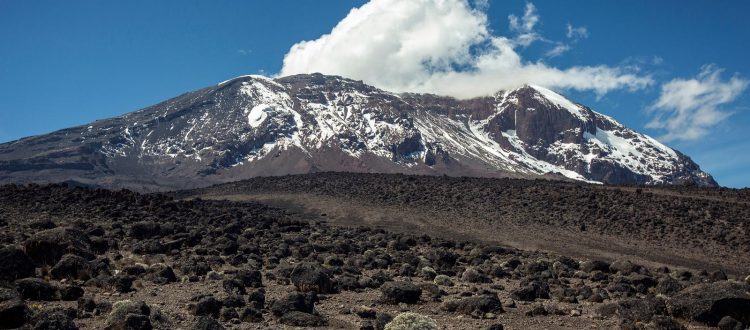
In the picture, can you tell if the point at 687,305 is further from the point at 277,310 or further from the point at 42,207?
the point at 42,207

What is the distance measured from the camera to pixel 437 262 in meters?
25.0

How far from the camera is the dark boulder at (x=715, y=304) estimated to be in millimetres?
13523

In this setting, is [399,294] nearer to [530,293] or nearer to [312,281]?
[312,281]

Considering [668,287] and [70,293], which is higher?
[70,293]

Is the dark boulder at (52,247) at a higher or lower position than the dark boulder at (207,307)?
higher

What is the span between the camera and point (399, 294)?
635 inches

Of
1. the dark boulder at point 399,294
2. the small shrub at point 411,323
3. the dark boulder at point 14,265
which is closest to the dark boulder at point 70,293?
the dark boulder at point 14,265

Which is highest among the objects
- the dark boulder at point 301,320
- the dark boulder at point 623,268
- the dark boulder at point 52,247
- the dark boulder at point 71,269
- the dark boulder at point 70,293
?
the dark boulder at point 52,247

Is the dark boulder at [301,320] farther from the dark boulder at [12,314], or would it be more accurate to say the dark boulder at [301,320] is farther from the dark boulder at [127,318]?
the dark boulder at [12,314]

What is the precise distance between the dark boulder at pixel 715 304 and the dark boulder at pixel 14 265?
1746 centimetres

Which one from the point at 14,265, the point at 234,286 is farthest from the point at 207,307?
the point at 14,265

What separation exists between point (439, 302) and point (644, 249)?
26.0 metres

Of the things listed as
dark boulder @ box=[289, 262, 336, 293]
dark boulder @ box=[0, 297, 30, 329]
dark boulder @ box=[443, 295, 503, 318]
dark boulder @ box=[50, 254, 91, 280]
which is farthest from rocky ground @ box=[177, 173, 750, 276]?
dark boulder @ box=[0, 297, 30, 329]

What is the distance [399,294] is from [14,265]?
1083 cm
